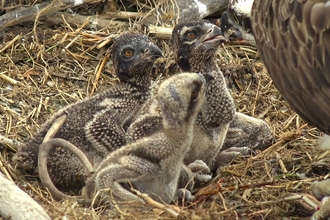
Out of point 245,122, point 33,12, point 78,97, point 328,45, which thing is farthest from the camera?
point 33,12

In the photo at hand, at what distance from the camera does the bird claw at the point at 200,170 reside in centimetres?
651

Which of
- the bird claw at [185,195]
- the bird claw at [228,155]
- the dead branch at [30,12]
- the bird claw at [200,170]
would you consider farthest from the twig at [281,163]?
the dead branch at [30,12]

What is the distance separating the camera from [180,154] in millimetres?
6066

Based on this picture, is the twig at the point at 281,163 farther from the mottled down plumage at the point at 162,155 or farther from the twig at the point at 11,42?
the twig at the point at 11,42

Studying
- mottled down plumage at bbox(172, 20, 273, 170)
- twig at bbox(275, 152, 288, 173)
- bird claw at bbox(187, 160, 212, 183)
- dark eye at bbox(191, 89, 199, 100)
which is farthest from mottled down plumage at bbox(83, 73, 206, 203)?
twig at bbox(275, 152, 288, 173)

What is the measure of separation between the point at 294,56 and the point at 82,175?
1750 millimetres

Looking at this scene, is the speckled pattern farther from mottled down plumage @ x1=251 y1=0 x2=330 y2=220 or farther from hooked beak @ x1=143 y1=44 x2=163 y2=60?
hooked beak @ x1=143 y1=44 x2=163 y2=60

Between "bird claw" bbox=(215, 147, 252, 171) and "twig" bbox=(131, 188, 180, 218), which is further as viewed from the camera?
"bird claw" bbox=(215, 147, 252, 171)

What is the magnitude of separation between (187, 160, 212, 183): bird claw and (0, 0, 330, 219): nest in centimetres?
8

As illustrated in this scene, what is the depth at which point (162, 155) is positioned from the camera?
19.7ft

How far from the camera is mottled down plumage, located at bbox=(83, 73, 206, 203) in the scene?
5.97 metres

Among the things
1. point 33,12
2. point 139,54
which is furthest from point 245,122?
point 33,12

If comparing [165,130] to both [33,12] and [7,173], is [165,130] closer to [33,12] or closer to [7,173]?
[7,173]

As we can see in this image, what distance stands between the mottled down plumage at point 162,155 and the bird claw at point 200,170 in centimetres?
41
